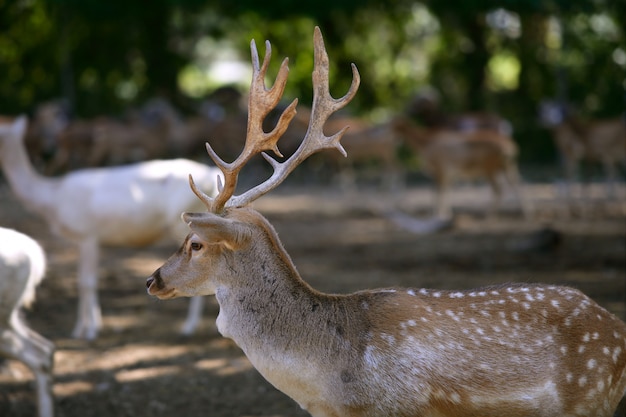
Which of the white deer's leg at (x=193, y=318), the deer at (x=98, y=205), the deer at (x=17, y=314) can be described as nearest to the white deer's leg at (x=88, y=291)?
the deer at (x=98, y=205)

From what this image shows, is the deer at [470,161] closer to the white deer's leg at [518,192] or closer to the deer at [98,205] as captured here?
the white deer's leg at [518,192]

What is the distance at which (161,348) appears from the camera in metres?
7.06

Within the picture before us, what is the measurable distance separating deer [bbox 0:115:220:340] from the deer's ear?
11.7 ft

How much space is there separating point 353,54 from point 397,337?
2156 cm

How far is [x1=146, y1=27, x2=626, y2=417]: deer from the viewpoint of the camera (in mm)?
3623

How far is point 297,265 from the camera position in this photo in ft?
32.7

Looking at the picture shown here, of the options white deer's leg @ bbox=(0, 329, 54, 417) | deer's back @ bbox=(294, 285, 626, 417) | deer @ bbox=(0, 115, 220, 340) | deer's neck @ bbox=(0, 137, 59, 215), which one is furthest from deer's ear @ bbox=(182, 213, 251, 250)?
deer's neck @ bbox=(0, 137, 59, 215)

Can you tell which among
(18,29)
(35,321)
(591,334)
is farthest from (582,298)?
(18,29)

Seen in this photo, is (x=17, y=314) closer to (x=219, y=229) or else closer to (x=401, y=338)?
(x=219, y=229)

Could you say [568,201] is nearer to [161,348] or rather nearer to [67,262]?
[67,262]

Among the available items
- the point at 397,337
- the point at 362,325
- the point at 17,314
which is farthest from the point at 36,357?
the point at 397,337

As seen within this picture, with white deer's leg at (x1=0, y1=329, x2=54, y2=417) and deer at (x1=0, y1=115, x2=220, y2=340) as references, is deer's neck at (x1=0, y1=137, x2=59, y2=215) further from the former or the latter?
white deer's leg at (x1=0, y1=329, x2=54, y2=417)

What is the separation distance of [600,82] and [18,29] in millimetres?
14498

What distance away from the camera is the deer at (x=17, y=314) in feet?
17.5
